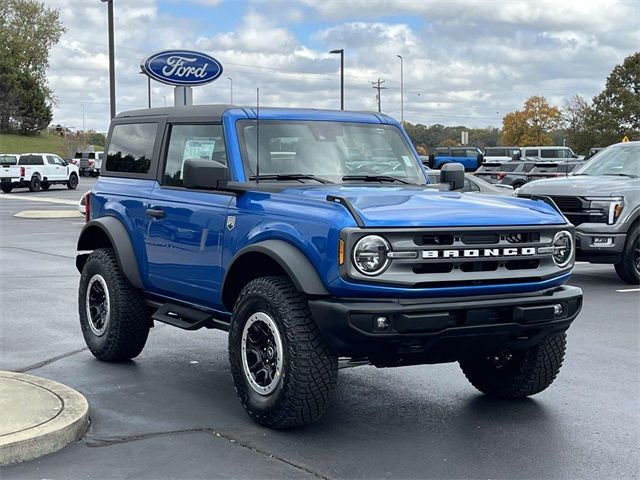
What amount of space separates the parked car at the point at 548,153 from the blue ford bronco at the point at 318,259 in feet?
172

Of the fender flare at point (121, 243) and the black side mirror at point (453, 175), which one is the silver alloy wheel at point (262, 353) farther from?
the black side mirror at point (453, 175)

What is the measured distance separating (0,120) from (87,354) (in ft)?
315

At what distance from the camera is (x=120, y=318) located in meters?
7.43

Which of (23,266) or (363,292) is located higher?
(363,292)

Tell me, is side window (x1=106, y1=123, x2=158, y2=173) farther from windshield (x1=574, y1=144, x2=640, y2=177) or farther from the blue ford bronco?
windshield (x1=574, y1=144, x2=640, y2=177)

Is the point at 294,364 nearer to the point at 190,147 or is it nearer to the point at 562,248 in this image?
the point at 562,248

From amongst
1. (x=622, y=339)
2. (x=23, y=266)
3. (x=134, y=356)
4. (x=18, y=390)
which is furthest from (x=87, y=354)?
(x=23, y=266)

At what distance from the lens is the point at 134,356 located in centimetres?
775

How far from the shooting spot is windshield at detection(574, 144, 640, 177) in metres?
13.5

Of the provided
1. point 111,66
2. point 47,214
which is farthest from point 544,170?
point 47,214

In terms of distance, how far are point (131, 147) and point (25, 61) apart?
321 feet

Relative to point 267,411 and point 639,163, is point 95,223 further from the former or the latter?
point 639,163

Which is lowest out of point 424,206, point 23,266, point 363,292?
point 23,266

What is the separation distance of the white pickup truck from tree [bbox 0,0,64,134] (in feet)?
160
